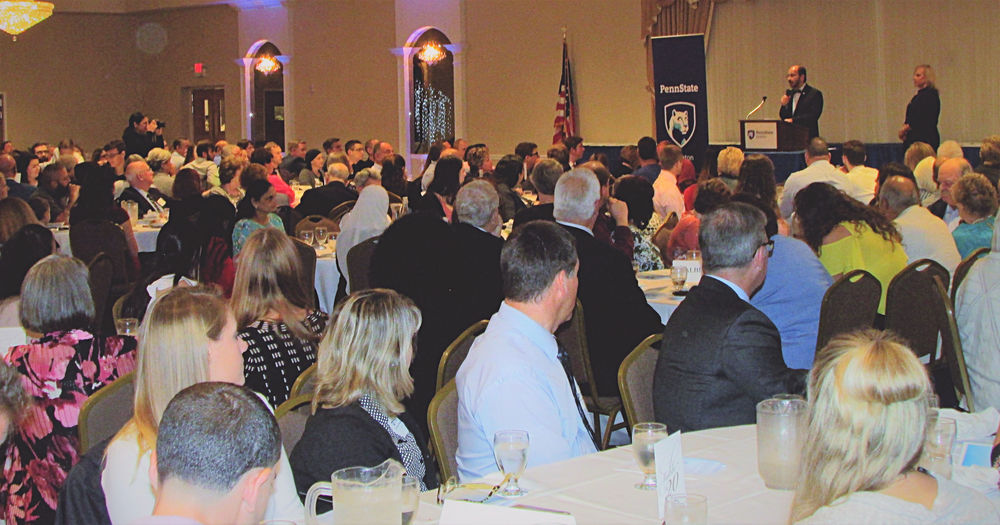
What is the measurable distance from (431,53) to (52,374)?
15.4 m

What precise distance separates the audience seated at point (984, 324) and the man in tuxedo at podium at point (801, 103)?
8.00 metres

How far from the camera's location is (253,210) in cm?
673

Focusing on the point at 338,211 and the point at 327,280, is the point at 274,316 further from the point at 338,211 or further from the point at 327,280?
the point at 338,211

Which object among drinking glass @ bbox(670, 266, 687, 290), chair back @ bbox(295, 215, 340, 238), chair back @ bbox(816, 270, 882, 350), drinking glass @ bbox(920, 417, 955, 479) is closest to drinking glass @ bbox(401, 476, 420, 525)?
drinking glass @ bbox(920, 417, 955, 479)

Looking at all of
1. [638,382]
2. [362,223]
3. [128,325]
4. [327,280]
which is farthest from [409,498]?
[327,280]

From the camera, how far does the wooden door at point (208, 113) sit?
2178 cm

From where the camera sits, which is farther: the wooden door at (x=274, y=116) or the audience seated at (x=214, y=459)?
the wooden door at (x=274, y=116)

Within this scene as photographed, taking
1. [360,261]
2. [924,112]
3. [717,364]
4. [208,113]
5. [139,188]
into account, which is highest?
[208,113]

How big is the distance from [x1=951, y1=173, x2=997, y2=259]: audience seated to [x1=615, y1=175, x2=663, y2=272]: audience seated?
5.43ft

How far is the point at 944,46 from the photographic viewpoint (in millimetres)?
12102

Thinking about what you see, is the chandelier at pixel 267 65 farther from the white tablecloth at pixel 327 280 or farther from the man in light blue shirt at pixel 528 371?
the man in light blue shirt at pixel 528 371

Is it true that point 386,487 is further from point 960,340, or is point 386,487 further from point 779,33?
point 779,33

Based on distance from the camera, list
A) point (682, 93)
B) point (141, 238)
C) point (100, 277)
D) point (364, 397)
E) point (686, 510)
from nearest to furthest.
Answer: point (686, 510), point (364, 397), point (100, 277), point (141, 238), point (682, 93)

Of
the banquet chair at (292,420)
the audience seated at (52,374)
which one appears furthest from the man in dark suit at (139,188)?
the banquet chair at (292,420)
